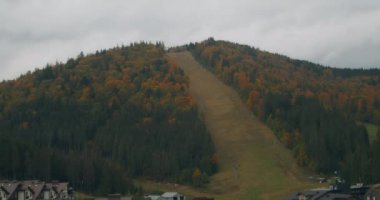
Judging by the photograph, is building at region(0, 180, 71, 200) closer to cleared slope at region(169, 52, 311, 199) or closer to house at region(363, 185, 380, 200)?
cleared slope at region(169, 52, 311, 199)

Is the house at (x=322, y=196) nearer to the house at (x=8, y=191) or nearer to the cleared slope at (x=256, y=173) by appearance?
the cleared slope at (x=256, y=173)

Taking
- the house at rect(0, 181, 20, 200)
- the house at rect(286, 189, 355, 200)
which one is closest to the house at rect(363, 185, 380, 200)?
the house at rect(286, 189, 355, 200)

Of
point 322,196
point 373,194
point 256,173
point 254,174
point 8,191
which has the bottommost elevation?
point 254,174

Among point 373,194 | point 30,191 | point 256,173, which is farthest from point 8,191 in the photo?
point 256,173

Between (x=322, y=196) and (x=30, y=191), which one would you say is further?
(x=322, y=196)

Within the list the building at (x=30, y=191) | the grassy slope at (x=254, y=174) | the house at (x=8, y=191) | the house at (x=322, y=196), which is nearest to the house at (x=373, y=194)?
the house at (x=322, y=196)

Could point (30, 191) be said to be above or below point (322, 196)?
above

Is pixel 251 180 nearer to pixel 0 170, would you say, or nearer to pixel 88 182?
pixel 88 182

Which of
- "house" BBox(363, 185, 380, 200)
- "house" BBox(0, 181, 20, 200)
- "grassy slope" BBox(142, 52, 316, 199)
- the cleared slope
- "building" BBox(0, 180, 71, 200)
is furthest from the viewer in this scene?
"grassy slope" BBox(142, 52, 316, 199)

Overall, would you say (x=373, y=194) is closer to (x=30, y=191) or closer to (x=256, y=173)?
(x=30, y=191)

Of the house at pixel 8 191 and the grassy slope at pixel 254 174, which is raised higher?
the house at pixel 8 191
